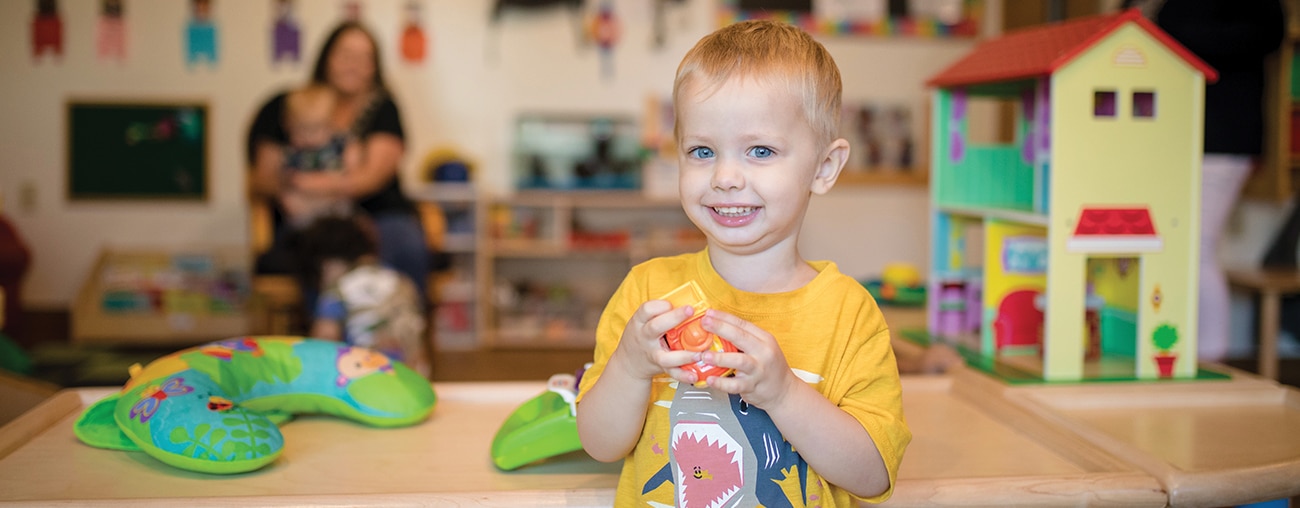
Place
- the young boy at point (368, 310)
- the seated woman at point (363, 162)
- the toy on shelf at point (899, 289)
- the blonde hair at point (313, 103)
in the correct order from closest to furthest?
the toy on shelf at point (899, 289) → the young boy at point (368, 310) → the seated woman at point (363, 162) → the blonde hair at point (313, 103)

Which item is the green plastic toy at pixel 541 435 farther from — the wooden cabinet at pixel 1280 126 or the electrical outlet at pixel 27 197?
the electrical outlet at pixel 27 197

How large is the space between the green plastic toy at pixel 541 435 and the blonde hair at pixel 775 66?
0.52m

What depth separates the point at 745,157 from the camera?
1101 mm

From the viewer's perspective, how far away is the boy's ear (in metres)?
1.15

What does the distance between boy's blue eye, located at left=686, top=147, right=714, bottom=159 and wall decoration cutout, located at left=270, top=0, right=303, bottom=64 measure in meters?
4.63

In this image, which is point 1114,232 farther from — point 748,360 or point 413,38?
point 413,38

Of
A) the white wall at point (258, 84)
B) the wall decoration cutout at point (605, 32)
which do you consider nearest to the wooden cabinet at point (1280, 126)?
the white wall at point (258, 84)

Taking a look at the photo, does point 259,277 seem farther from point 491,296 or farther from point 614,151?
point 614,151

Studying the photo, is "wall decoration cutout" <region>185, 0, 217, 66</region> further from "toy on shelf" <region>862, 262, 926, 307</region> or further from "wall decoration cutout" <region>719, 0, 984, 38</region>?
"toy on shelf" <region>862, 262, 926, 307</region>

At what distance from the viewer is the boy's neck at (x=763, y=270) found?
46.4 inches

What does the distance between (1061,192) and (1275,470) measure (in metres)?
0.64

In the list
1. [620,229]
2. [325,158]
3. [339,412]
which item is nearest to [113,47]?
[325,158]

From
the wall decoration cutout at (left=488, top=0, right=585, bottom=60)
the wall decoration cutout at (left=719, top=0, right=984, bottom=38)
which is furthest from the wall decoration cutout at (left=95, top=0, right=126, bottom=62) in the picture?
the wall decoration cutout at (left=719, top=0, right=984, bottom=38)

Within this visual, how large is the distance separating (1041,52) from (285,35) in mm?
4127
